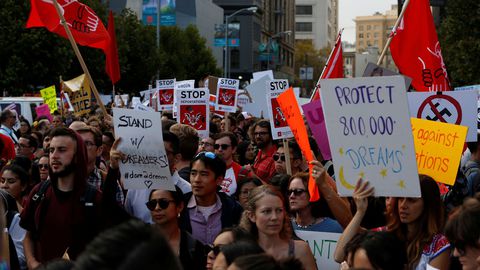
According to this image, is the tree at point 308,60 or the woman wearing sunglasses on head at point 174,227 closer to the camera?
the woman wearing sunglasses on head at point 174,227

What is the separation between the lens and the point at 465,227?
13.6 ft

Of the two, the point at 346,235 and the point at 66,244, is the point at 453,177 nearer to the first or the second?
the point at 346,235

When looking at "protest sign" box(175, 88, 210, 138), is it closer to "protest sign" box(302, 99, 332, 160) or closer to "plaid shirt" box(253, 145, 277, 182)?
"plaid shirt" box(253, 145, 277, 182)

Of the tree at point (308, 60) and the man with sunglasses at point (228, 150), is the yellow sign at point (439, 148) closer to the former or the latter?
the man with sunglasses at point (228, 150)

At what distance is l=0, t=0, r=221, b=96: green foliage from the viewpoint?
3709 cm

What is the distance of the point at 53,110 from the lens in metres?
21.8

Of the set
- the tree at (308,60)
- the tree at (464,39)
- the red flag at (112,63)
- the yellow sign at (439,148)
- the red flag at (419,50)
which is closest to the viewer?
the yellow sign at (439,148)

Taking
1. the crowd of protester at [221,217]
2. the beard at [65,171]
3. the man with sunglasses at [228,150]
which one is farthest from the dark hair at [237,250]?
the man with sunglasses at [228,150]

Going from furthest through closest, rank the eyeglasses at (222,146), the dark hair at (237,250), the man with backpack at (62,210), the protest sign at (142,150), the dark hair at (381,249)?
the eyeglasses at (222,146) → the protest sign at (142,150) → the man with backpack at (62,210) → the dark hair at (381,249) → the dark hair at (237,250)

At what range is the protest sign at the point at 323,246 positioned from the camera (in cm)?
552

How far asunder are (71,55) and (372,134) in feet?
117

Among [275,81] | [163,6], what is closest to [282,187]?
[275,81]

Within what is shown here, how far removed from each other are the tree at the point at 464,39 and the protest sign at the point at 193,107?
2087 cm

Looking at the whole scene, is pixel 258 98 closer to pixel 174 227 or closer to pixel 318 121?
pixel 318 121
